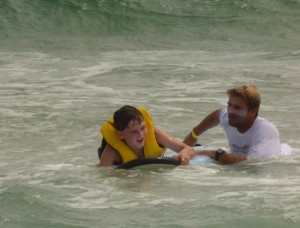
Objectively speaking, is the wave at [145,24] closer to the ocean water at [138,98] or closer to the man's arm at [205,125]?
the ocean water at [138,98]

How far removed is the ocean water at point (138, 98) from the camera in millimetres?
6824

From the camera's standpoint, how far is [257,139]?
8047 millimetres

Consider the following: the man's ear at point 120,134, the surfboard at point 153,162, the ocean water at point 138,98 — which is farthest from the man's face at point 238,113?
the man's ear at point 120,134

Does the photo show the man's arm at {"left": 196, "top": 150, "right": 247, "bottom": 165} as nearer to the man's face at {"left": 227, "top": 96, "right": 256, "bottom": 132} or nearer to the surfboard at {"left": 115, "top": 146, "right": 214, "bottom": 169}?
the surfboard at {"left": 115, "top": 146, "right": 214, "bottom": 169}

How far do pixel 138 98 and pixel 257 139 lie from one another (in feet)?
15.7

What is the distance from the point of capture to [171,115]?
37.4 ft

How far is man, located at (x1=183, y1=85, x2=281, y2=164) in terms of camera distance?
7.91 m

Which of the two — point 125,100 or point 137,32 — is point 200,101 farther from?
point 137,32

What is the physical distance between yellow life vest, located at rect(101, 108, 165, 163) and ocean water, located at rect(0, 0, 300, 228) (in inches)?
5.7

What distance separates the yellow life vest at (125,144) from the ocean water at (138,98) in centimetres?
15

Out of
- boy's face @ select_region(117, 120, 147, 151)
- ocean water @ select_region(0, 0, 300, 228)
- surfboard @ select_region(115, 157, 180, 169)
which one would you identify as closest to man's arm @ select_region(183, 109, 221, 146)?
ocean water @ select_region(0, 0, 300, 228)

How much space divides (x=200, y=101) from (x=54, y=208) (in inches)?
225

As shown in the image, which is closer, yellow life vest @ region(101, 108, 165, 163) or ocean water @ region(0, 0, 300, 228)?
ocean water @ region(0, 0, 300, 228)

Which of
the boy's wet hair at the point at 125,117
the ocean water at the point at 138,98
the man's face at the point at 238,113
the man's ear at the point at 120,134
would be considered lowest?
the ocean water at the point at 138,98
